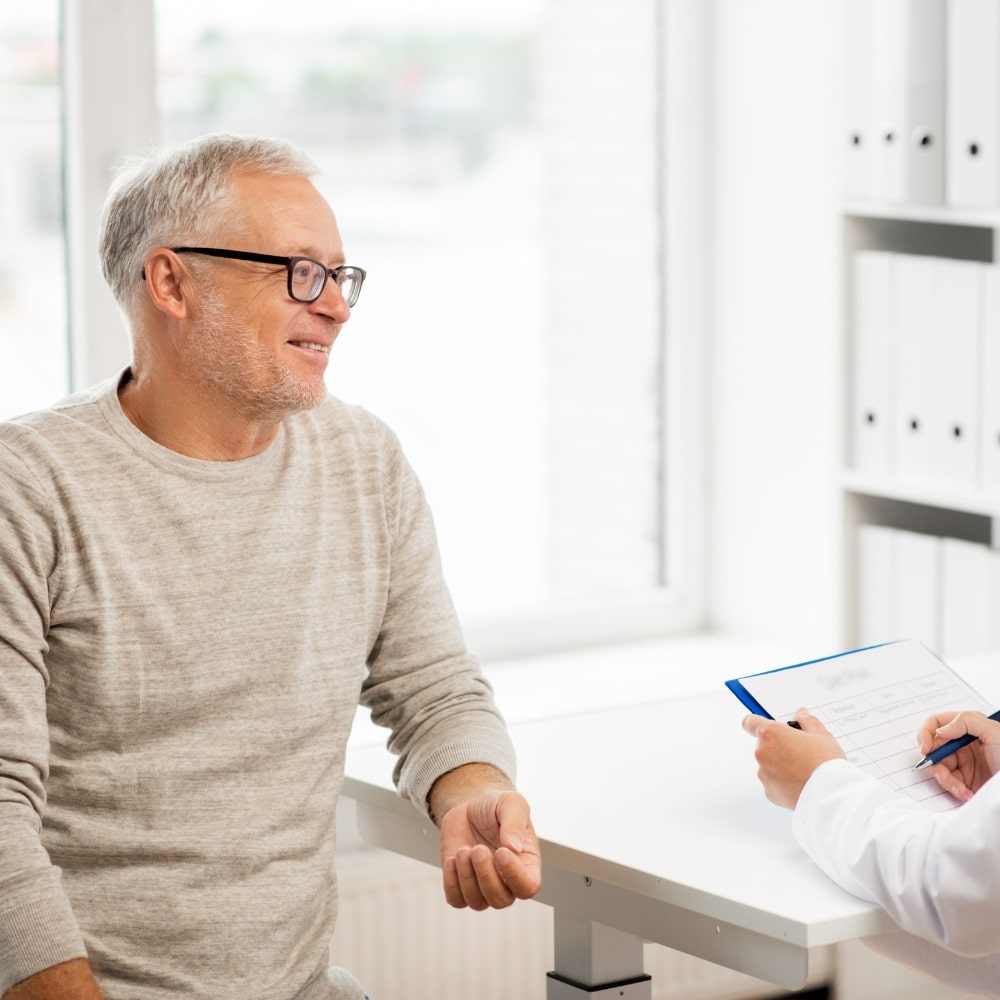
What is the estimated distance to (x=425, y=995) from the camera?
8.36 feet

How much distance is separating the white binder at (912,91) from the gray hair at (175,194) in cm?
109

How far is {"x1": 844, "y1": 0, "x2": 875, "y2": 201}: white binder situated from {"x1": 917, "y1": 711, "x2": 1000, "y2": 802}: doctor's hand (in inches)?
44.6

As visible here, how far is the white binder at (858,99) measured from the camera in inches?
97.6

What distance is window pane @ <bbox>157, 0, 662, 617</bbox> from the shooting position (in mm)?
2754

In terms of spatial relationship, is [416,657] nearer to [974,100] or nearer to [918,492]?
[918,492]

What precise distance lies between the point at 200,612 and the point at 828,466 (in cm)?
155

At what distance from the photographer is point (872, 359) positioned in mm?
2578

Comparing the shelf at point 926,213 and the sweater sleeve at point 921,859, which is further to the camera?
the shelf at point 926,213

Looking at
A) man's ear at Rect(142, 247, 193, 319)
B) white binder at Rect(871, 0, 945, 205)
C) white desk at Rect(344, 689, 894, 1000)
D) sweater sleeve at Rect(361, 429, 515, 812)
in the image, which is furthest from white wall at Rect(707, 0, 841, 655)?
man's ear at Rect(142, 247, 193, 319)

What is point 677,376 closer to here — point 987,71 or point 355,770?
point 987,71

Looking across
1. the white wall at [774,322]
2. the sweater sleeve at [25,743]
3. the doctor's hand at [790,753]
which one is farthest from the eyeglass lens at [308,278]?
the white wall at [774,322]

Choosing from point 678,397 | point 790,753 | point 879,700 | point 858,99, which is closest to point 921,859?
point 790,753

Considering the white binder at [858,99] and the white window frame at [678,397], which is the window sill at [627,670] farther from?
the white binder at [858,99]

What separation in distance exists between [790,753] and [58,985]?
2.15 feet
